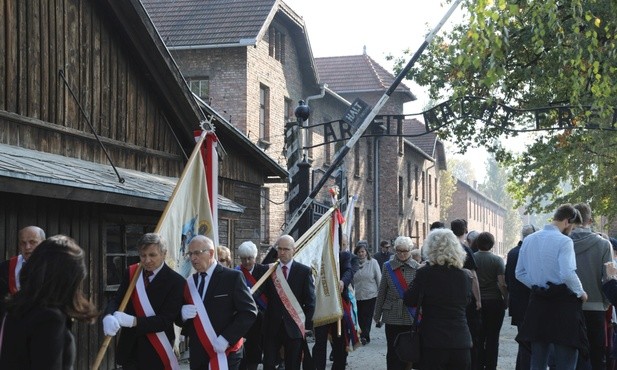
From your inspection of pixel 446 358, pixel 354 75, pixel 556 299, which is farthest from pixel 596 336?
pixel 354 75

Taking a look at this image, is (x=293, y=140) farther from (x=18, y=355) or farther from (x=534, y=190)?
(x=534, y=190)

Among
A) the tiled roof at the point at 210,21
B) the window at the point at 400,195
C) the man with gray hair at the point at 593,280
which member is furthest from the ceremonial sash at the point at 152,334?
the window at the point at 400,195

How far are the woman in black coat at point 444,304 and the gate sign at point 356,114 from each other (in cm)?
1001

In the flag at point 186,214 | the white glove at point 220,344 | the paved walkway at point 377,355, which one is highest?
the flag at point 186,214

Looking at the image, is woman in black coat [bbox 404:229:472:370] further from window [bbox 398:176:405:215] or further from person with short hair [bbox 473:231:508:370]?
window [bbox 398:176:405:215]

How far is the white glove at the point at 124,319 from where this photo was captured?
7949 mm

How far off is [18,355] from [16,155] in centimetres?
616

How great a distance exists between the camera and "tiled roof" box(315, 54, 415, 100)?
145 ft

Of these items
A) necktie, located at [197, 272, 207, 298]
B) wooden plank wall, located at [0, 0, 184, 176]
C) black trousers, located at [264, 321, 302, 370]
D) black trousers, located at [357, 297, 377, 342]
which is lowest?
black trousers, located at [357, 297, 377, 342]

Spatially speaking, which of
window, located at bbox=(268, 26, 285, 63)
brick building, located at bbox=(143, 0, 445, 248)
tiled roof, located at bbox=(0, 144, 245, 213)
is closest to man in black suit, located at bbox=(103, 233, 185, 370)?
tiled roof, located at bbox=(0, 144, 245, 213)

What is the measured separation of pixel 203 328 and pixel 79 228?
197 inches

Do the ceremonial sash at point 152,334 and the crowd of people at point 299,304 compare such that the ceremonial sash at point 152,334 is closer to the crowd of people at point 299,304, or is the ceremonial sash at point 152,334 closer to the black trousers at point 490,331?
the crowd of people at point 299,304

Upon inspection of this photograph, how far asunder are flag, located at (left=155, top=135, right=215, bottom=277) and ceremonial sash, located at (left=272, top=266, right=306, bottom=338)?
66.0 inches

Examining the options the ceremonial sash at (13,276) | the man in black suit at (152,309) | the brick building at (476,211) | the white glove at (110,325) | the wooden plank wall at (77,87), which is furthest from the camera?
the brick building at (476,211)
